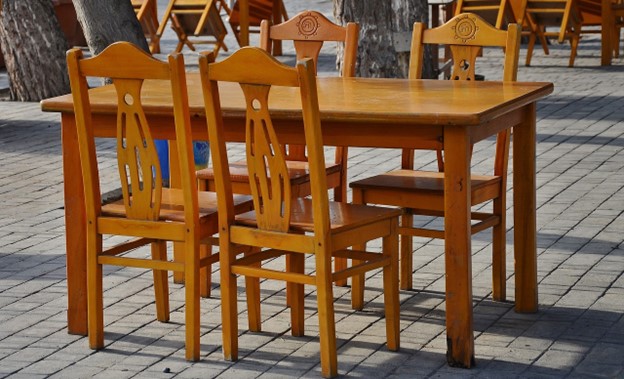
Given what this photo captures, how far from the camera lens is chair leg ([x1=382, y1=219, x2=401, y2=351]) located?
17.0 ft

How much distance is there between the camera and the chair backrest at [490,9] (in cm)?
1479

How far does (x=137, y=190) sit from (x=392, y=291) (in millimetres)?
1072

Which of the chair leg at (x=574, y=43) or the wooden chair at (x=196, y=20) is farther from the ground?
the wooden chair at (x=196, y=20)

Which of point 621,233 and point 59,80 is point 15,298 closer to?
point 621,233

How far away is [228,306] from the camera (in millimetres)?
5105

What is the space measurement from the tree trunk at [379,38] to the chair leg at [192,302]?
6.87m

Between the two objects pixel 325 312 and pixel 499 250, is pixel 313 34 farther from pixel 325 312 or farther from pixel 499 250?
pixel 325 312

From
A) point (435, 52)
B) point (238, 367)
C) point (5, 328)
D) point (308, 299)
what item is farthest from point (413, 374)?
point (435, 52)

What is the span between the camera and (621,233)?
23.5ft

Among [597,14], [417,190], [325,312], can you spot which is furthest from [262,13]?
[325,312]

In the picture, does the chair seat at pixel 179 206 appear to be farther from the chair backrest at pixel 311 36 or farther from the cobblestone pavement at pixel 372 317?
the chair backrest at pixel 311 36

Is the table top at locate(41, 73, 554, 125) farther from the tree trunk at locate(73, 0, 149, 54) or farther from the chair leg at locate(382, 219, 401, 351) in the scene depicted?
the tree trunk at locate(73, 0, 149, 54)

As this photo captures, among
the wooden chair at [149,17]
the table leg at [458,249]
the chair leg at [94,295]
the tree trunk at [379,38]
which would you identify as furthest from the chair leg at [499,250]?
the wooden chair at [149,17]

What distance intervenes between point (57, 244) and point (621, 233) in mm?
3036
